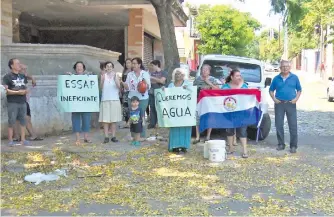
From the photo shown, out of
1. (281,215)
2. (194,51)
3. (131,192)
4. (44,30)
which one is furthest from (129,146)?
(194,51)

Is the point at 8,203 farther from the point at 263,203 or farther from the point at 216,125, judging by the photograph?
the point at 216,125

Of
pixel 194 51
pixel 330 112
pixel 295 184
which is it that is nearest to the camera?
pixel 295 184

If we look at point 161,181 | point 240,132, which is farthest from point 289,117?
point 161,181

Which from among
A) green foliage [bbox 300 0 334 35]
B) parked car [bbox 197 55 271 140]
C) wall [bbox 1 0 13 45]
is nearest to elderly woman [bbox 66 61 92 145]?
wall [bbox 1 0 13 45]

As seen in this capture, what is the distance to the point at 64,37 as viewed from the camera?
71.3ft

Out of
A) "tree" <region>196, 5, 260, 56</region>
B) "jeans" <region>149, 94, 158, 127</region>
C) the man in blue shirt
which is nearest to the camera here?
the man in blue shirt

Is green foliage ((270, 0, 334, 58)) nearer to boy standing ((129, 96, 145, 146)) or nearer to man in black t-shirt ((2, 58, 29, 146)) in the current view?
boy standing ((129, 96, 145, 146))

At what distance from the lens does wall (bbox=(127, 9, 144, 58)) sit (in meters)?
17.4

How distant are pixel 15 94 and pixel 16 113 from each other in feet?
1.22

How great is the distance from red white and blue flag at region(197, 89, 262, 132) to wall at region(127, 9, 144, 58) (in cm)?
929

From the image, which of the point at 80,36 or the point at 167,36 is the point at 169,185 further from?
the point at 80,36

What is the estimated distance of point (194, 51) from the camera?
2140 inches

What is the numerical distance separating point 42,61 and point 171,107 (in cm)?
389

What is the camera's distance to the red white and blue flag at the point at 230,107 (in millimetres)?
8562
